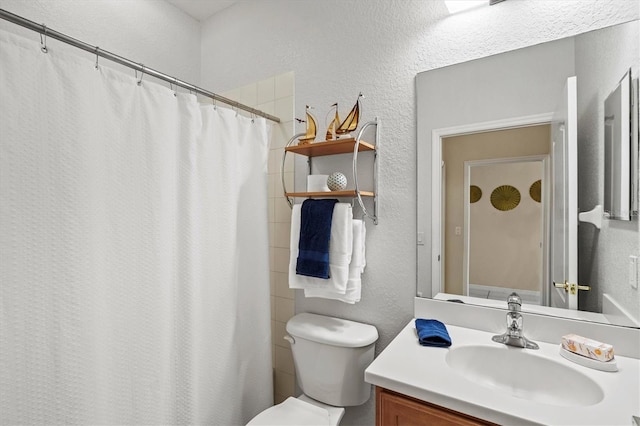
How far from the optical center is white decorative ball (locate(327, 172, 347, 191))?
4.80 ft

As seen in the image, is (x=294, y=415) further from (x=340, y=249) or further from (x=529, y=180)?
(x=529, y=180)

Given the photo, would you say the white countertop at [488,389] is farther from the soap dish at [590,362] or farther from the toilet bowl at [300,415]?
the toilet bowl at [300,415]

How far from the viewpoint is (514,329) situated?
3.67ft

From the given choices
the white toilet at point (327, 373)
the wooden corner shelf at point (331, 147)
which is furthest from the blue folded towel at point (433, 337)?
the wooden corner shelf at point (331, 147)

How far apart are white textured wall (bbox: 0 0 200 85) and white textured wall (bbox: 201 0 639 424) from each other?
638 mm

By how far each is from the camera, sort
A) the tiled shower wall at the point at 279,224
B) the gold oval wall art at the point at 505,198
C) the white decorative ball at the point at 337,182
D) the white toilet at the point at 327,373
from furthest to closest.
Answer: the tiled shower wall at the point at 279,224
the white decorative ball at the point at 337,182
the white toilet at the point at 327,373
the gold oval wall art at the point at 505,198

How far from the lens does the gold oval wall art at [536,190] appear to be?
3.92ft

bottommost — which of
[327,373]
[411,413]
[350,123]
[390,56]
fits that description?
[327,373]

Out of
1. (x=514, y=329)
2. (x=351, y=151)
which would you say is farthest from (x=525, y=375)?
(x=351, y=151)

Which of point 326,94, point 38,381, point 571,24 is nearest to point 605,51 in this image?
point 571,24

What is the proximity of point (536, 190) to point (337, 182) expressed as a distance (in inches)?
30.6

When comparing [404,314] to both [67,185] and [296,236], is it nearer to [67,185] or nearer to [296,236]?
[296,236]

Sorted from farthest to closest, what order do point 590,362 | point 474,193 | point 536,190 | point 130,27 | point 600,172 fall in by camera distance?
point 130,27 < point 474,193 < point 536,190 < point 600,172 < point 590,362

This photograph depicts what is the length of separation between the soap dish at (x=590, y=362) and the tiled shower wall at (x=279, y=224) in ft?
4.03
